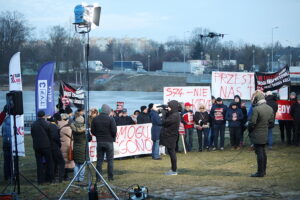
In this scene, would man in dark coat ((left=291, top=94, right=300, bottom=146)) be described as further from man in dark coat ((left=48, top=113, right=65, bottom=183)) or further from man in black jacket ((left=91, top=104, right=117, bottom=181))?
man in dark coat ((left=48, top=113, right=65, bottom=183))

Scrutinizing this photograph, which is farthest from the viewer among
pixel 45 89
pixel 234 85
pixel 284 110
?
pixel 234 85

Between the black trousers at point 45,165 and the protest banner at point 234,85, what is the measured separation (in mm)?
9680

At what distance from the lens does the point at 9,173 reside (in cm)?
1357

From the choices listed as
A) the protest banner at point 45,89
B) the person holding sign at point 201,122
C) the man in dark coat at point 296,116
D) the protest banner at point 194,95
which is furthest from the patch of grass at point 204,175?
the protest banner at point 194,95

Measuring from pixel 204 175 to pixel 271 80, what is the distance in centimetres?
800

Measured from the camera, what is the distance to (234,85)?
2045 centimetres

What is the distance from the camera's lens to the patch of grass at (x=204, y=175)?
10.5 metres

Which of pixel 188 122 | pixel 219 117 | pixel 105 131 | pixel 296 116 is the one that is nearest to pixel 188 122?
pixel 188 122

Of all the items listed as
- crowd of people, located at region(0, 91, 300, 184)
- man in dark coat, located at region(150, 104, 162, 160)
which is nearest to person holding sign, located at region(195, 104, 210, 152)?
man in dark coat, located at region(150, 104, 162, 160)

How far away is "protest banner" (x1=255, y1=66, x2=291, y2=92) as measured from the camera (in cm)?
1931

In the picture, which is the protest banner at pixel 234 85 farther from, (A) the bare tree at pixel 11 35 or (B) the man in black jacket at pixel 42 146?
(A) the bare tree at pixel 11 35

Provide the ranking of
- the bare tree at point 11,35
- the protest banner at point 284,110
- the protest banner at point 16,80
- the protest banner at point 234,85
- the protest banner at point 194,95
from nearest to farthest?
the protest banner at point 16,80
the protest banner at point 284,110
the protest banner at point 194,95
the protest banner at point 234,85
the bare tree at point 11,35

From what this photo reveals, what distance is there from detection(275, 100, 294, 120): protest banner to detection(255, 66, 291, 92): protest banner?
90 centimetres

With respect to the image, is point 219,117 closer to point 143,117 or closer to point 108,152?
Result: point 143,117
